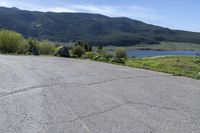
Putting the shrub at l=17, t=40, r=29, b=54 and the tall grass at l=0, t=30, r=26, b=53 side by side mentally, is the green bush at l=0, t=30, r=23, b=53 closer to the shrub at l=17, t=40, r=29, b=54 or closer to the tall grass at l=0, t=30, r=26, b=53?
the tall grass at l=0, t=30, r=26, b=53

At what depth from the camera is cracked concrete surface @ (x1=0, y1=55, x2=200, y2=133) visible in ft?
20.7

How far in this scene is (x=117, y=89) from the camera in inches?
410

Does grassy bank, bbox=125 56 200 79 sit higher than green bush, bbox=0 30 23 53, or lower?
lower

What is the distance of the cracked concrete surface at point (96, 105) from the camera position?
6.30 meters

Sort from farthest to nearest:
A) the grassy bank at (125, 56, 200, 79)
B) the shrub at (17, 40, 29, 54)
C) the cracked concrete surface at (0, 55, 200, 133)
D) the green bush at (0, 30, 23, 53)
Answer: the shrub at (17, 40, 29, 54)
the green bush at (0, 30, 23, 53)
the grassy bank at (125, 56, 200, 79)
the cracked concrete surface at (0, 55, 200, 133)

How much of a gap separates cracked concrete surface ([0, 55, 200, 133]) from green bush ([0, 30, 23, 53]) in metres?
24.7

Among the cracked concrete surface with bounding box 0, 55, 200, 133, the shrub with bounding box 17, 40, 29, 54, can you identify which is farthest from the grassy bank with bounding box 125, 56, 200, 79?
the shrub with bounding box 17, 40, 29, 54

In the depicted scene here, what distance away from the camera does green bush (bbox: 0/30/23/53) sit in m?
36.4

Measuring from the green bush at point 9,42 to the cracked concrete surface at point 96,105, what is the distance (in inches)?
973

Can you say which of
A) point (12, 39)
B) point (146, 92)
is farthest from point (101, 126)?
point (12, 39)

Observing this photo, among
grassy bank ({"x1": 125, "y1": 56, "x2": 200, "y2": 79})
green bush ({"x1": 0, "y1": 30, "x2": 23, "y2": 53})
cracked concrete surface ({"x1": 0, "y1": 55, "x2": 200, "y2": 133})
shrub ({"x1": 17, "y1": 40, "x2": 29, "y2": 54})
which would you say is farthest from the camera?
shrub ({"x1": 17, "y1": 40, "x2": 29, "y2": 54})

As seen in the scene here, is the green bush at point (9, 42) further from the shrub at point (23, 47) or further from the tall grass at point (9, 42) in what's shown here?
the shrub at point (23, 47)

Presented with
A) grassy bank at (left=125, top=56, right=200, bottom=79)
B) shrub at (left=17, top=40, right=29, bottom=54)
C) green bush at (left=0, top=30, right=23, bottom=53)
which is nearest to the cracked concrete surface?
grassy bank at (left=125, top=56, right=200, bottom=79)

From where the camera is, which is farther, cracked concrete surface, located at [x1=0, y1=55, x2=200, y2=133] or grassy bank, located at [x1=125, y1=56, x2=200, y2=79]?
grassy bank, located at [x1=125, y1=56, x2=200, y2=79]
